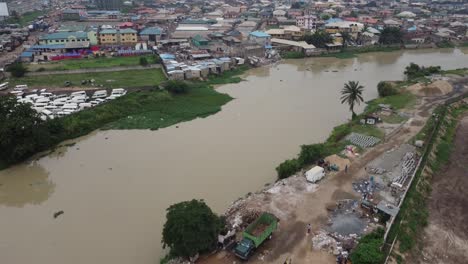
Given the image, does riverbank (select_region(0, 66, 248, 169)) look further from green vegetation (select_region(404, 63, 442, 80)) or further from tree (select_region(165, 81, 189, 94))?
green vegetation (select_region(404, 63, 442, 80))

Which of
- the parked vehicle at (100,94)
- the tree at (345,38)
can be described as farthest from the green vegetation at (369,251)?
the tree at (345,38)

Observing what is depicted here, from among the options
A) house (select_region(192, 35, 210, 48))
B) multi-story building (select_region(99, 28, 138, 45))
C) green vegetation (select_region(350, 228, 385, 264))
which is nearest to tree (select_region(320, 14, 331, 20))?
house (select_region(192, 35, 210, 48))

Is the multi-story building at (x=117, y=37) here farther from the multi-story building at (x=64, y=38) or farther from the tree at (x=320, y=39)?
the tree at (x=320, y=39)

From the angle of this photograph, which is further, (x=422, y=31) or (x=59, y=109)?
(x=422, y=31)

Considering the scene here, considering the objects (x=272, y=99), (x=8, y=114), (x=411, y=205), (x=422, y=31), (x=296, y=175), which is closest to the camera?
(x=411, y=205)

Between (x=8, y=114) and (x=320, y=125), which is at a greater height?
(x=8, y=114)

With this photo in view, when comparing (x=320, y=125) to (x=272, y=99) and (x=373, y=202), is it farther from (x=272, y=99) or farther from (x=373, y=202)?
(x=373, y=202)

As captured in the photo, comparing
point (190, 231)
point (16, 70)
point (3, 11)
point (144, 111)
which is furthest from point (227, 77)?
point (3, 11)

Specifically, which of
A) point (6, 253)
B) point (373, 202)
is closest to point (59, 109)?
point (6, 253)
